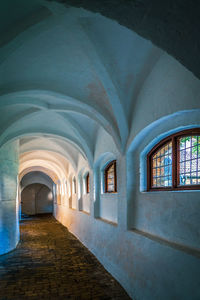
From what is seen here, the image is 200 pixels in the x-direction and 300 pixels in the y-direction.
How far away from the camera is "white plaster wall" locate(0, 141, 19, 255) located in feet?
34.7

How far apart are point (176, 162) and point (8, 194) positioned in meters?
→ 8.49

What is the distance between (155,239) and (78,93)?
4.32 meters

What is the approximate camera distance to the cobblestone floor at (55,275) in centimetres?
628

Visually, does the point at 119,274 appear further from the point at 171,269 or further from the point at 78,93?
the point at 78,93

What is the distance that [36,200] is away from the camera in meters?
31.5

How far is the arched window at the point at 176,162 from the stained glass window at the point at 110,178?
3.01 meters

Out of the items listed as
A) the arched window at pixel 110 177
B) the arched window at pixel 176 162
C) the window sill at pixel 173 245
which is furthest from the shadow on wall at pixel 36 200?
the arched window at pixel 176 162

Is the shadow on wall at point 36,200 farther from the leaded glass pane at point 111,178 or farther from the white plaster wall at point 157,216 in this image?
the white plaster wall at point 157,216

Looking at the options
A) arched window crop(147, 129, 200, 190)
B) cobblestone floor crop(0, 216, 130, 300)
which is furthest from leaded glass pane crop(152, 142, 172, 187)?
cobblestone floor crop(0, 216, 130, 300)

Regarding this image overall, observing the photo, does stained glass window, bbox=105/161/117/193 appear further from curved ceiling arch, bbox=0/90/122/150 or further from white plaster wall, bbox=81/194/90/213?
white plaster wall, bbox=81/194/90/213

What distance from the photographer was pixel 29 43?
514cm

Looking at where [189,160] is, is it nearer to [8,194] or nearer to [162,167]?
[162,167]

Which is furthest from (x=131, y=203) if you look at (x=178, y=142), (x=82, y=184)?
(x=82, y=184)

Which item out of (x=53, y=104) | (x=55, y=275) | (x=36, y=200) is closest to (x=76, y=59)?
(x=53, y=104)
